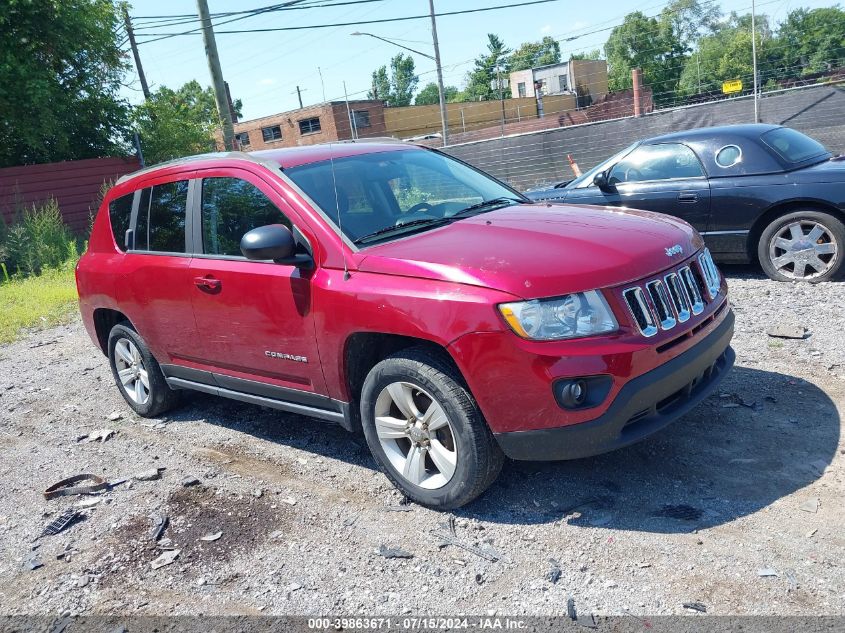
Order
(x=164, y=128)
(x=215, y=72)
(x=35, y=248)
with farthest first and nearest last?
1. (x=164, y=128)
2. (x=215, y=72)
3. (x=35, y=248)

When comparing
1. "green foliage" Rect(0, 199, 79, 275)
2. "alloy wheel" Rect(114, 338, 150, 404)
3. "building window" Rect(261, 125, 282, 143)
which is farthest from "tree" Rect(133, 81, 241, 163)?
"building window" Rect(261, 125, 282, 143)

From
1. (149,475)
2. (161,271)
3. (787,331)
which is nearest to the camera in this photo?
(149,475)

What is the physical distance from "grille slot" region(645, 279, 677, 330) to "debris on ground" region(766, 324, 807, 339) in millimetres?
2638

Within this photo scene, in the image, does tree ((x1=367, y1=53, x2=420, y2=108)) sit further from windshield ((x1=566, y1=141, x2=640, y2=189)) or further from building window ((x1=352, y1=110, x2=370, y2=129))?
windshield ((x1=566, y1=141, x2=640, y2=189))

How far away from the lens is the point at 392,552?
10.9ft

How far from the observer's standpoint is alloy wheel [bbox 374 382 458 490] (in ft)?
11.5

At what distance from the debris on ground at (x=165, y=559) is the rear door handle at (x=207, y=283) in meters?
1.54

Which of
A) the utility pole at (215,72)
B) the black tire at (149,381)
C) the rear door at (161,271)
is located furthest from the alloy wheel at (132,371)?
the utility pole at (215,72)

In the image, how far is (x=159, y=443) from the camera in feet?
16.7

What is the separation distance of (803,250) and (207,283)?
543 cm

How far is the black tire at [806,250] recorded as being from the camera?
6375 millimetres

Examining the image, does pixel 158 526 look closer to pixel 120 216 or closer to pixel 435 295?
pixel 435 295

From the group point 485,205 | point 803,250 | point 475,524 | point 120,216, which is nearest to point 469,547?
point 475,524

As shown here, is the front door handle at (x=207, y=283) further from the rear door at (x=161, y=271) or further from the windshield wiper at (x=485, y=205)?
the windshield wiper at (x=485, y=205)
